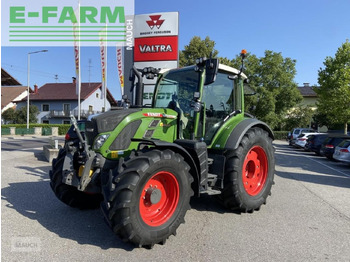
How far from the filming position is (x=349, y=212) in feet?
17.6

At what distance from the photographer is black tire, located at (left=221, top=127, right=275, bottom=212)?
15.5ft

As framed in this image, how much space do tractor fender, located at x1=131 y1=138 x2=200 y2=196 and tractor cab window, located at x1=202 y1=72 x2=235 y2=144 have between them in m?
1.03

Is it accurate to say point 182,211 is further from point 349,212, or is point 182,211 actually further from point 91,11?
point 91,11

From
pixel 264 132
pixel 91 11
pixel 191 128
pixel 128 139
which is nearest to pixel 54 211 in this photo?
pixel 128 139

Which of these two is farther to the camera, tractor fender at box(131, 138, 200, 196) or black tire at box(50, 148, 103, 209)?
black tire at box(50, 148, 103, 209)

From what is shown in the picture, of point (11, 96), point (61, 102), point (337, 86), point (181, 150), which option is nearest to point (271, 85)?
point (337, 86)

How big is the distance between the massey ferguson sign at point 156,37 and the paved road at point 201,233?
731 cm

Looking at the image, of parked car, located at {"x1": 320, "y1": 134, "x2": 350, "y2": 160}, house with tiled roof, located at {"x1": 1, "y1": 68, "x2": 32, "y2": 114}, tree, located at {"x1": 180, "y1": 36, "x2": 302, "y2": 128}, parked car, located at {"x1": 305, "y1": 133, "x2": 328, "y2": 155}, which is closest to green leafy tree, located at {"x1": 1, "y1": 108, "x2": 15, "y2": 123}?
house with tiled roof, located at {"x1": 1, "y1": 68, "x2": 32, "y2": 114}

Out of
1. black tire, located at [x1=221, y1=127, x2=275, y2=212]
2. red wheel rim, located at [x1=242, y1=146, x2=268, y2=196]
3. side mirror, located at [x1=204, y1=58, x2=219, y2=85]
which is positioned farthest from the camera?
red wheel rim, located at [x1=242, y1=146, x2=268, y2=196]

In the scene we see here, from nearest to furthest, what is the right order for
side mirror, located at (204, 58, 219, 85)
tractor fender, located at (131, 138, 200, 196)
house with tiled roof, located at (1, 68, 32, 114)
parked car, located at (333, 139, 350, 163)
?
tractor fender, located at (131, 138, 200, 196) < side mirror, located at (204, 58, 219, 85) < parked car, located at (333, 139, 350, 163) < house with tiled roof, located at (1, 68, 32, 114)

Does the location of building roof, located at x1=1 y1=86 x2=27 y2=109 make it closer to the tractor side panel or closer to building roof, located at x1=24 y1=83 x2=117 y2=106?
building roof, located at x1=24 y1=83 x2=117 y2=106

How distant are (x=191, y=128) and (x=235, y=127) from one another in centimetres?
89

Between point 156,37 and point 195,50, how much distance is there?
10.7 metres

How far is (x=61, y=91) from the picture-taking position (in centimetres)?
4781
